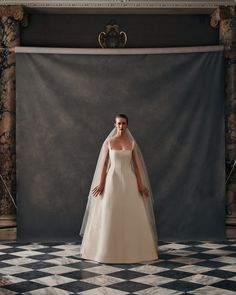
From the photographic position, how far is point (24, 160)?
7.07 m

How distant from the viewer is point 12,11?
23.3 feet

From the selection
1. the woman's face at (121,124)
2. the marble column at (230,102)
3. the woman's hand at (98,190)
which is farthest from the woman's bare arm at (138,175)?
the marble column at (230,102)

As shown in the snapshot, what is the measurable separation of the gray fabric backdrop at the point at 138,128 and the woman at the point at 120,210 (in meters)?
1.22

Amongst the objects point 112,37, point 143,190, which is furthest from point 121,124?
point 112,37

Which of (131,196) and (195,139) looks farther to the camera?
(195,139)

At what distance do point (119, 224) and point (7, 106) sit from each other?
2622mm

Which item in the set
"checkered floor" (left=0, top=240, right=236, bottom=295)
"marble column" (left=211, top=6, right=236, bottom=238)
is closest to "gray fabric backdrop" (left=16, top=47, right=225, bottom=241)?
"marble column" (left=211, top=6, right=236, bottom=238)

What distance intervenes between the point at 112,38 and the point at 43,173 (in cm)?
215

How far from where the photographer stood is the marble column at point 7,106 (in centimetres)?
713

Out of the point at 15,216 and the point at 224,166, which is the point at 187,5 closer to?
the point at 224,166

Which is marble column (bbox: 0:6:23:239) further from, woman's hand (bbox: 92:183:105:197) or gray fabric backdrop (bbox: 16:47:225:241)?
woman's hand (bbox: 92:183:105:197)

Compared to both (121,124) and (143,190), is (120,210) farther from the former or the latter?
(121,124)

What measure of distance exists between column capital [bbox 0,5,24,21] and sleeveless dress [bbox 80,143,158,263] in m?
2.61

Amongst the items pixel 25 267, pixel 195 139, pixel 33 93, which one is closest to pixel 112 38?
pixel 33 93
